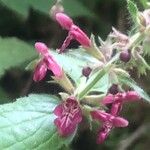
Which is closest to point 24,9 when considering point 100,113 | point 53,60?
point 53,60

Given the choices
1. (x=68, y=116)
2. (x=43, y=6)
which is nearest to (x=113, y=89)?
(x=68, y=116)

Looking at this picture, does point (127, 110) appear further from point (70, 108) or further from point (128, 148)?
point (70, 108)

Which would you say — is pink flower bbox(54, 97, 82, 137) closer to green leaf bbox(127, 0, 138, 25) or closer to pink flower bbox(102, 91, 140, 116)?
pink flower bbox(102, 91, 140, 116)

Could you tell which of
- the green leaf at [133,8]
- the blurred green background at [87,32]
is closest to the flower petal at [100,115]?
the green leaf at [133,8]

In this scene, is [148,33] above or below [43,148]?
above

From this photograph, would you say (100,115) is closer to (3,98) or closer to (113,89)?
(113,89)

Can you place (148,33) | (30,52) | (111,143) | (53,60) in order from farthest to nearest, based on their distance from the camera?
(111,143), (30,52), (53,60), (148,33)
